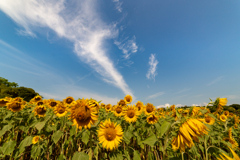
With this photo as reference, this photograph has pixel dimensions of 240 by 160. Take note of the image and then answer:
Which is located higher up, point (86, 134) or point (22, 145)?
point (86, 134)

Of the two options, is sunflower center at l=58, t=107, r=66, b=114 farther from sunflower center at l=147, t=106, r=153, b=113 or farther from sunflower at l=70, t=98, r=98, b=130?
sunflower center at l=147, t=106, r=153, b=113

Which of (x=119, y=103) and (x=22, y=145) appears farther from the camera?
(x=119, y=103)

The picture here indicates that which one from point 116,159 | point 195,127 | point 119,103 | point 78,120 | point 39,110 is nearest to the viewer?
point 195,127

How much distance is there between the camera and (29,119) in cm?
355

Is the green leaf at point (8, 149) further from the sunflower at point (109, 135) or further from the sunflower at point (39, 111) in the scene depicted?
the sunflower at point (109, 135)

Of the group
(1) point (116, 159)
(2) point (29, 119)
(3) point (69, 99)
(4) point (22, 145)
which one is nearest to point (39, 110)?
(2) point (29, 119)

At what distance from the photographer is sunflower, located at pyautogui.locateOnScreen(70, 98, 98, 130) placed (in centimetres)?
196

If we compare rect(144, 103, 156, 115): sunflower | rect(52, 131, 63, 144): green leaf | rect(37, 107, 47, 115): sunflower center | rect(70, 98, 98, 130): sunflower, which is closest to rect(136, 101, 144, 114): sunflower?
rect(144, 103, 156, 115): sunflower

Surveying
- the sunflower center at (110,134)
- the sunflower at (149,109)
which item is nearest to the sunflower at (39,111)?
the sunflower center at (110,134)

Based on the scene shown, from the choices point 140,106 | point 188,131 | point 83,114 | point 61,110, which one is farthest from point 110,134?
point 140,106

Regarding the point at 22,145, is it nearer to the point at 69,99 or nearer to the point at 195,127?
the point at 69,99

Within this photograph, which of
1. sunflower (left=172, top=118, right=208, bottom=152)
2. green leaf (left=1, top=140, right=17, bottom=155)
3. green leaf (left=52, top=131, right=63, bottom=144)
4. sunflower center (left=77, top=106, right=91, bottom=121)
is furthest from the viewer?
green leaf (left=1, top=140, right=17, bottom=155)

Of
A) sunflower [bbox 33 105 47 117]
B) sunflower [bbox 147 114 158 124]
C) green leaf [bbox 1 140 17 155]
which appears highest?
sunflower [bbox 147 114 158 124]

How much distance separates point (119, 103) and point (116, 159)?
3.24m
